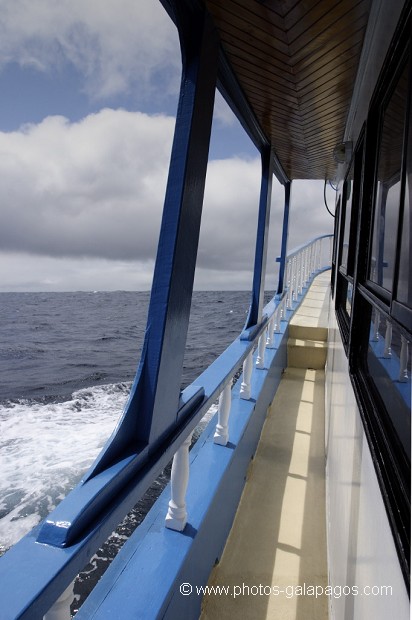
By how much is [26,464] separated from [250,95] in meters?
5.43

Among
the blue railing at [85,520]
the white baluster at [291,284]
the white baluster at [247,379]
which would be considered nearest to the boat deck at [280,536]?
the white baluster at [247,379]

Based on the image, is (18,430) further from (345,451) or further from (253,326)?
(345,451)

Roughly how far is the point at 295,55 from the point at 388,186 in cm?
119

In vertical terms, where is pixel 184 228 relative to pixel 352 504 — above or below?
above

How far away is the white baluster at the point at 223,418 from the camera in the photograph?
261cm

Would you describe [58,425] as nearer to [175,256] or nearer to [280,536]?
[280,536]

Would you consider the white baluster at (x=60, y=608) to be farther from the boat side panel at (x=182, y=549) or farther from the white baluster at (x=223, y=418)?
the white baluster at (x=223, y=418)

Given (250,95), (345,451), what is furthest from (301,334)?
(345,451)

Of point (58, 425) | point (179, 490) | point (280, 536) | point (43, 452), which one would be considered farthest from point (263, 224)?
point (58, 425)

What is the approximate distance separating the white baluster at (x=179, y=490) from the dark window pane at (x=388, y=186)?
1.13m

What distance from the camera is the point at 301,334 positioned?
21.5ft

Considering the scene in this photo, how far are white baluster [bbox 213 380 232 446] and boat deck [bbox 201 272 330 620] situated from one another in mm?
567

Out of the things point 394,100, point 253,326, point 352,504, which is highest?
point 394,100

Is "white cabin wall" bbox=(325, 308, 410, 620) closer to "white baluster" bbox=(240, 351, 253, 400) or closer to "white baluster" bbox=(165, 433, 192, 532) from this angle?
"white baluster" bbox=(165, 433, 192, 532)
